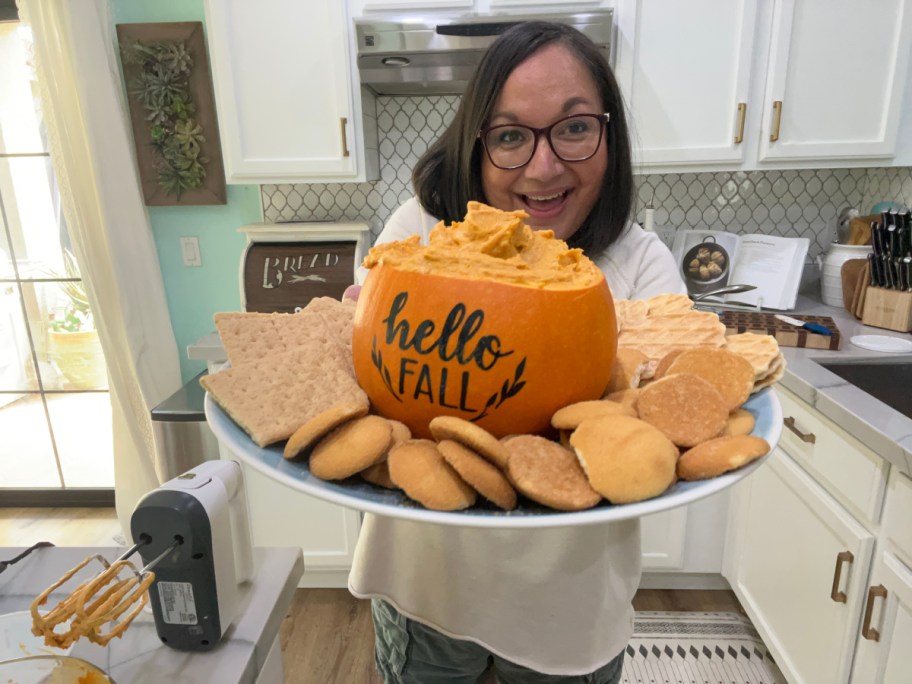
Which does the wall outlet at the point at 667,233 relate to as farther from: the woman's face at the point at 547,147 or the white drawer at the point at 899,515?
the woman's face at the point at 547,147

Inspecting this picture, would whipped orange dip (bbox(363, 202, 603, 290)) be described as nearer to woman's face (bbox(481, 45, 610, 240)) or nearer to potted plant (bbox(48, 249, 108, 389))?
woman's face (bbox(481, 45, 610, 240))

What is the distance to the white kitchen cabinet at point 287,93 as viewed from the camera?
1.69 meters

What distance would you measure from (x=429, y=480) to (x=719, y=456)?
0.21 meters

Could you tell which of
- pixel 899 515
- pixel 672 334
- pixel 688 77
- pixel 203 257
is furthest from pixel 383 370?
pixel 203 257

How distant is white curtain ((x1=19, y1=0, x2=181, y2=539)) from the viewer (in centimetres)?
184

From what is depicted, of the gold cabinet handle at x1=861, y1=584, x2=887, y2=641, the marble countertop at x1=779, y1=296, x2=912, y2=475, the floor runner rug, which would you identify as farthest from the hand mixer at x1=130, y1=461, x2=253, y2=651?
the floor runner rug

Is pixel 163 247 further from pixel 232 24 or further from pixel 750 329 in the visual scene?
pixel 750 329

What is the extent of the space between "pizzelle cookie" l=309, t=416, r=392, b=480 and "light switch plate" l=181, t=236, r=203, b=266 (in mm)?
2037

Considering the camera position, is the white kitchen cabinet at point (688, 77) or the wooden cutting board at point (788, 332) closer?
the wooden cutting board at point (788, 332)

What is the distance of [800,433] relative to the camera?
4.43 ft

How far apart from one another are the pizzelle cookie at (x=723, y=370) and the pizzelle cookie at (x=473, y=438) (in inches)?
→ 8.5

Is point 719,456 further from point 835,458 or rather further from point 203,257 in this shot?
point 203,257

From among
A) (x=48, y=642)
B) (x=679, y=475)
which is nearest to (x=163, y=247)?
(x=48, y=642)

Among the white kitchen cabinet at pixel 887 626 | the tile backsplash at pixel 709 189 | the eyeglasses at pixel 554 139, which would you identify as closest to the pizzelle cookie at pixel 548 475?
the eyeglasses at pixel 554 139
